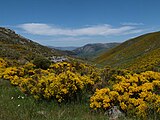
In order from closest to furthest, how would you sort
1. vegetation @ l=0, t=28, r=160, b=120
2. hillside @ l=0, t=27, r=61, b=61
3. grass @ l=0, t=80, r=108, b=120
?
grass @ l=0, t=80, r=108, b=120 < vegetation @ l=0, t=28, r=160, b=120 < hillside @ l=0, t=27, r=61, b=61

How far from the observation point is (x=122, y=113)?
8.40m

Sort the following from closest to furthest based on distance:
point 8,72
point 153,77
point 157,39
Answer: point 153,77
point 8,72
point 157,39

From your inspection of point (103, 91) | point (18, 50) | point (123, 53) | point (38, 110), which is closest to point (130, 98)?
point (103, 91)

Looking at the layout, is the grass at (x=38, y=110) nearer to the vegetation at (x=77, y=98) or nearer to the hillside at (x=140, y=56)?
the vegetation at (x=77, y=98)

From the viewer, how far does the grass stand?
7.60m

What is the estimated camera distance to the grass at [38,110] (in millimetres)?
7604

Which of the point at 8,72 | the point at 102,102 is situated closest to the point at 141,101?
the point at 102,102

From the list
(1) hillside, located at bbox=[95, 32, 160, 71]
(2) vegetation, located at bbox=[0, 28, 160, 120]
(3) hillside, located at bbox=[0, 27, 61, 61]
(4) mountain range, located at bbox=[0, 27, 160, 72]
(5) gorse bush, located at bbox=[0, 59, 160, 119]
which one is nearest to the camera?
(2) vegetation, located at bbox=[0, 28, 160, 120]

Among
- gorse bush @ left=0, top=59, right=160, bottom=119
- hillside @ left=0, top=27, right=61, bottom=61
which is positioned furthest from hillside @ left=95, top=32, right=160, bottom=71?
gorse bush @ left=0, top=59, right=160, bottom=119

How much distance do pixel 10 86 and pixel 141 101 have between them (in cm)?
662

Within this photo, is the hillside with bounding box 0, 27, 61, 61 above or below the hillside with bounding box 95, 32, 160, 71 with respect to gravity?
above

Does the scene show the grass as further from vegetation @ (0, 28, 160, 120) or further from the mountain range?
the mountain range

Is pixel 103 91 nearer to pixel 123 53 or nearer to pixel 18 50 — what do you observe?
pixel 18 50

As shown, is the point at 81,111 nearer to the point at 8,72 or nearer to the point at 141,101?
the point at 141,101
